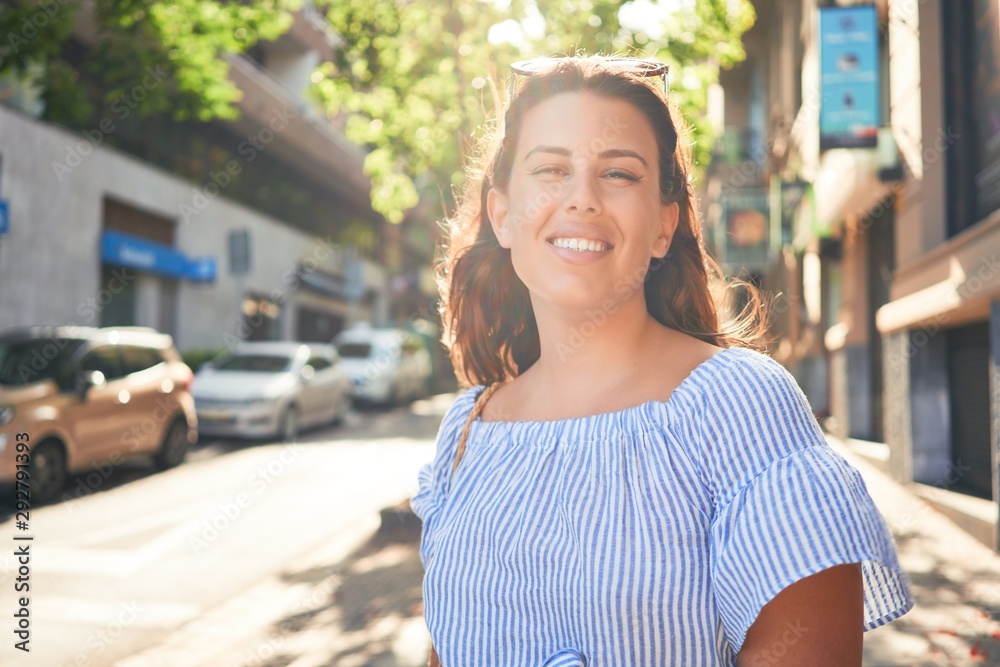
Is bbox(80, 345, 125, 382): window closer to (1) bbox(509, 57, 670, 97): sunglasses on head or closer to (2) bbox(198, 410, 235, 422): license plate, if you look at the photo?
(2) bbox(198, 410, 235, 422): license plate

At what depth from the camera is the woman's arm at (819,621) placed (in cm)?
129

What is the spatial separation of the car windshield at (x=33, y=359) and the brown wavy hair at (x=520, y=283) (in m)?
8.31

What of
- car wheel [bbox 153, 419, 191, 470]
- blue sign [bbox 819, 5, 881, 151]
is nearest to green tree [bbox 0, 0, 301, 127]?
car wheel [bbox 153, 419, 191, 470]

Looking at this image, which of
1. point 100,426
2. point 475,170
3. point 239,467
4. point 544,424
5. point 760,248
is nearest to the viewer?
point 544,424

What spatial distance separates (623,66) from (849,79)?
10563 mm

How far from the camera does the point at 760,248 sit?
24.2 metres

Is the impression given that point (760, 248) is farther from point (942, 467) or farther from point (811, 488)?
point (811, 488)

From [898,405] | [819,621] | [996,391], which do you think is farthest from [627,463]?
[898,405]

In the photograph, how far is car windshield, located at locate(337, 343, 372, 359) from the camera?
22719 mm

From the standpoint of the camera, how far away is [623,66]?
1.74m

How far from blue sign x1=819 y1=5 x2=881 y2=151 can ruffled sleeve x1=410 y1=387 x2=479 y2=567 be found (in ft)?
33.3

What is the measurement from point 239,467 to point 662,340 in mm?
10971

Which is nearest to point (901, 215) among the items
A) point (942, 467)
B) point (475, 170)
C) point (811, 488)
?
point (942, 467)

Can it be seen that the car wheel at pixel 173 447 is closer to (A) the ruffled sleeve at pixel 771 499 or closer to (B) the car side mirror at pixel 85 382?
(B) the car side mirror at pixel 85 382
